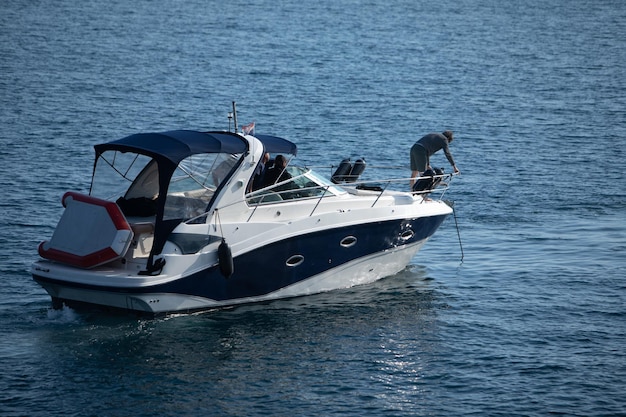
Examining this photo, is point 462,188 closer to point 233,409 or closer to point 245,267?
point 245,267

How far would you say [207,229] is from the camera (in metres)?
19.7

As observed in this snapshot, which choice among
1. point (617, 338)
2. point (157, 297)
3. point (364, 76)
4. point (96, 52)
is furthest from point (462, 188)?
point (96, 52)

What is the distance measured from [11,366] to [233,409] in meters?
4.15

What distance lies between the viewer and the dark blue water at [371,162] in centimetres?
1697

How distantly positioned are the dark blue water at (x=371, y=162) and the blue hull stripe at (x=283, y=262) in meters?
0.53

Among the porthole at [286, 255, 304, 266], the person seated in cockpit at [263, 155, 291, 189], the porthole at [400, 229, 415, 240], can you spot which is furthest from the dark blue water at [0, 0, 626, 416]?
the person seated in cockpit at [263, 155, 291, 189]

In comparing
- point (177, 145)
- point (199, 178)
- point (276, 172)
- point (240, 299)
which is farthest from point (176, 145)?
point (240, 299)

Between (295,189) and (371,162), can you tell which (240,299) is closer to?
(295,189)

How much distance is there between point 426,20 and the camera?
74875mm

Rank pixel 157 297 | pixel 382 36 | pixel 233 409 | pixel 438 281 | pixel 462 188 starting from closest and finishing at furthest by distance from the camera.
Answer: pixel 233 409
pixel 157 297
pixel 438 281
pixel 462 188
pixel 382 36

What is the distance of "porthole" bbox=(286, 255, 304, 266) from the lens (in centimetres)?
2063

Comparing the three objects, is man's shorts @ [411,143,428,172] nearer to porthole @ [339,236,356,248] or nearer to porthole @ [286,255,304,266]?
porthole @ [339,236,356,248]

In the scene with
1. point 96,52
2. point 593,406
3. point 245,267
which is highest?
point 96,52

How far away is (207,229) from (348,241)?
333 cm
